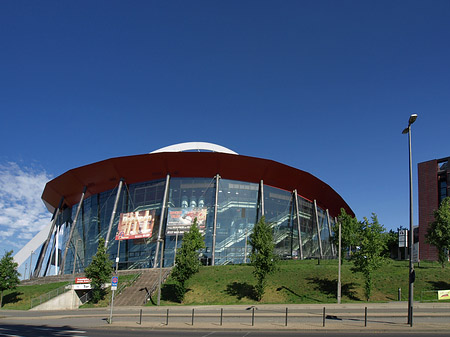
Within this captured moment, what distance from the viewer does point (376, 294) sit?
124ft

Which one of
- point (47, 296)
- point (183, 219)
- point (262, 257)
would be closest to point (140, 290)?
point (47, 296)

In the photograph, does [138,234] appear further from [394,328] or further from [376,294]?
[394,328]

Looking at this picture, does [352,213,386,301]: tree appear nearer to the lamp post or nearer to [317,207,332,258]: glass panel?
the lamp post

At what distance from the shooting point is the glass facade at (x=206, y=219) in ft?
205

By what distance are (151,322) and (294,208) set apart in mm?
47808

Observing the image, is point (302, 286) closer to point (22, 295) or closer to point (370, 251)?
point (370, 251)

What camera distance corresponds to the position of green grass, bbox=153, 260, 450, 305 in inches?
1502

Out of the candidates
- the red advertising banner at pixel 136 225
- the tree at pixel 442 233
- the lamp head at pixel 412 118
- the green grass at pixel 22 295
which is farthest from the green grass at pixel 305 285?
the lamp head at pixel 412 118

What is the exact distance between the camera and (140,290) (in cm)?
4581

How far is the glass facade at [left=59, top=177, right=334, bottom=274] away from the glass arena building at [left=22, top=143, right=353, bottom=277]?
0.15 m

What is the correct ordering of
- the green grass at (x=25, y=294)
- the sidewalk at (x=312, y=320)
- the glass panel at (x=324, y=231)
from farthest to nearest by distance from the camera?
the glass panel at (x=324, y=231) < the green grass at (x=25, y=294) < the sidewalk at (x=312, y=320)

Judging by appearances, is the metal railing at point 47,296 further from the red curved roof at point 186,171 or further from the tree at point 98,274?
the red curved roof at point 186,171

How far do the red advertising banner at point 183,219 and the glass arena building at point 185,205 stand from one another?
0.15 m

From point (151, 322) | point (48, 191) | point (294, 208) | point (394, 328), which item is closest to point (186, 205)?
point (294, 208)
